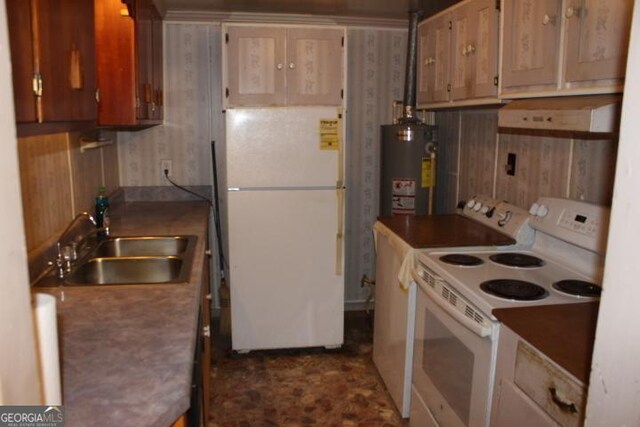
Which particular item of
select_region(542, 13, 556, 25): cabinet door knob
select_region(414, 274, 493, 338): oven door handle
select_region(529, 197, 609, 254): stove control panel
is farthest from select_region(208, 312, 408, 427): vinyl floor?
select_region(542, 13, 556, 25): cabinet door knob

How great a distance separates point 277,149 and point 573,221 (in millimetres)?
1709

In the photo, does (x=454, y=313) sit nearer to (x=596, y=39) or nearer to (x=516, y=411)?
(x=516, y=411)

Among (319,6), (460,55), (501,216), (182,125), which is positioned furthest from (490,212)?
(182,125)

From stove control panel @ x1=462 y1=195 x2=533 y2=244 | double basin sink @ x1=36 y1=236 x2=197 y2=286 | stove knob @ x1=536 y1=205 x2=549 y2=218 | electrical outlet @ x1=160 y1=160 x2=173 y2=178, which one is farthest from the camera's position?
electrical outlet @ x1=160 y1=160 x2=173 y2=178

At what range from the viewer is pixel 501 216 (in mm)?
2666

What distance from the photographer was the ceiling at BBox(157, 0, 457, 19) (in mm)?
3158

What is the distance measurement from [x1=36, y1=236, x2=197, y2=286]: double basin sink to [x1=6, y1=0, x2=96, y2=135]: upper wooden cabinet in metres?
0.78

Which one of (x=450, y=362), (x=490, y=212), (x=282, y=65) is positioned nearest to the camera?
(x=450, y=362)

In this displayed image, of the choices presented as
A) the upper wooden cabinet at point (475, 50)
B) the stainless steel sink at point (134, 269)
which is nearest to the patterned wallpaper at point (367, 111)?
the upper wooden cabinet at point (475, 50)

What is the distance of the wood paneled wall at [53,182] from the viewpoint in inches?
76.2

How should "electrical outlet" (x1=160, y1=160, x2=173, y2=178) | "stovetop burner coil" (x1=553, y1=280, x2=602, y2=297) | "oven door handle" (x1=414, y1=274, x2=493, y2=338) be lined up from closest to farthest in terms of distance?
"oven door handle" (x1=414, y1=274, x2=493, y2=338) < "stovetop burner coil" (x1=553, y1=280, x2=602, y2=297) < "electrical outlet" (x1=160, y1=160, x2=173, y2=178)

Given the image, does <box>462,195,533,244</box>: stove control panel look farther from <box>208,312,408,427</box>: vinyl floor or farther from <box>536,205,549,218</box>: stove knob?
<box>208,312,408,427</box>: vinyl floor

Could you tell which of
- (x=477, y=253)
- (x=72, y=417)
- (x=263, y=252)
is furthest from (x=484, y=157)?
(x=72, y=417)

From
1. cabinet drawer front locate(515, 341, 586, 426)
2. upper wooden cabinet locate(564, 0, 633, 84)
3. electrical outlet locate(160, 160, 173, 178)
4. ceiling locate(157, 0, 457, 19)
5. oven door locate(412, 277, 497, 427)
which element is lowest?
oven door locate(412, 277, 497, 427)
